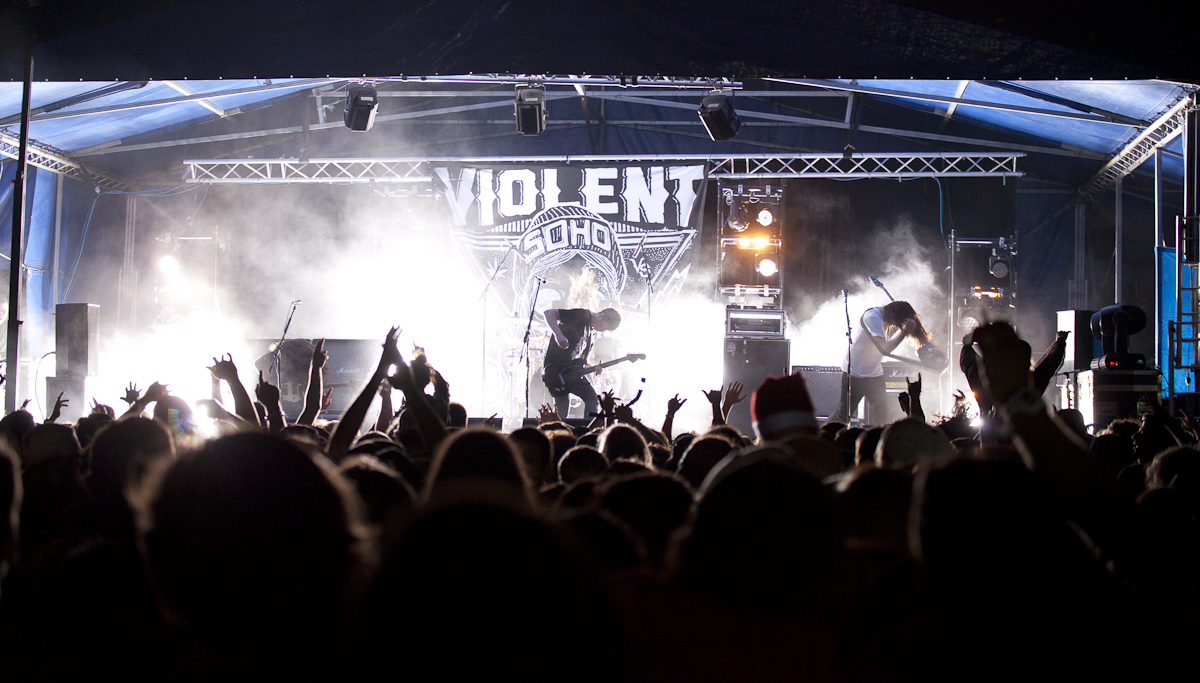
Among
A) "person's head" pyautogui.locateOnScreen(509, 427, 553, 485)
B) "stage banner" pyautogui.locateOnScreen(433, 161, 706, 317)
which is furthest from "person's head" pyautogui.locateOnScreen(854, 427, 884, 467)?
"stage banner" pyautogui.locateOnScreen(433, 161, 706, 317)

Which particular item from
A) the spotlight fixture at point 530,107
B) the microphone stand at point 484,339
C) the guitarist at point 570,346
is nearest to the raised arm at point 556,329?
the guitarist at point 570,346

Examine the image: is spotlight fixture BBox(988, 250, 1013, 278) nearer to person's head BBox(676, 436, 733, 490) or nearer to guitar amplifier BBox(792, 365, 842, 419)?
guitar amplifier BBox(792, 365, 842, 419)

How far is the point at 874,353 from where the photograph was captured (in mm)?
8820

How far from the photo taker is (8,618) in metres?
1.21

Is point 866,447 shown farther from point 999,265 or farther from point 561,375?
point 999,265

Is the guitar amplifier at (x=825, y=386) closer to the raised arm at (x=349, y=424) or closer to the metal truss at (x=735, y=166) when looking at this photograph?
the metal truss at (x=735, y=166)

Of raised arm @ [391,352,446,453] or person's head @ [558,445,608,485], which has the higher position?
raised arm @ [391,352,446,453]

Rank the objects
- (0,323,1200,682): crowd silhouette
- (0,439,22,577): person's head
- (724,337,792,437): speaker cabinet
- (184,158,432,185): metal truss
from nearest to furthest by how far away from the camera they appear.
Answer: (0,323,1200,682): crowd silhouette < (0,439,22,577): person's head < (724,337,792,437): speaker cabinet < (184,158,432,185): metal truss

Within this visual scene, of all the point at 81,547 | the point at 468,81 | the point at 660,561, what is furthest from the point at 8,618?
the point at 468,81

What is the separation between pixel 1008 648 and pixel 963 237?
37.5 ft

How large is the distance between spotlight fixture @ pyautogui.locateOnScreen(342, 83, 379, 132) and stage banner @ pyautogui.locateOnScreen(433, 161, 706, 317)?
101 inches

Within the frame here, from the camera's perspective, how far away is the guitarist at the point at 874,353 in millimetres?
8555

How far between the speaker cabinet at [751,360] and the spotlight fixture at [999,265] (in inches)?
134

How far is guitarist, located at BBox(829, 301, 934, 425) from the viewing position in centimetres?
855
